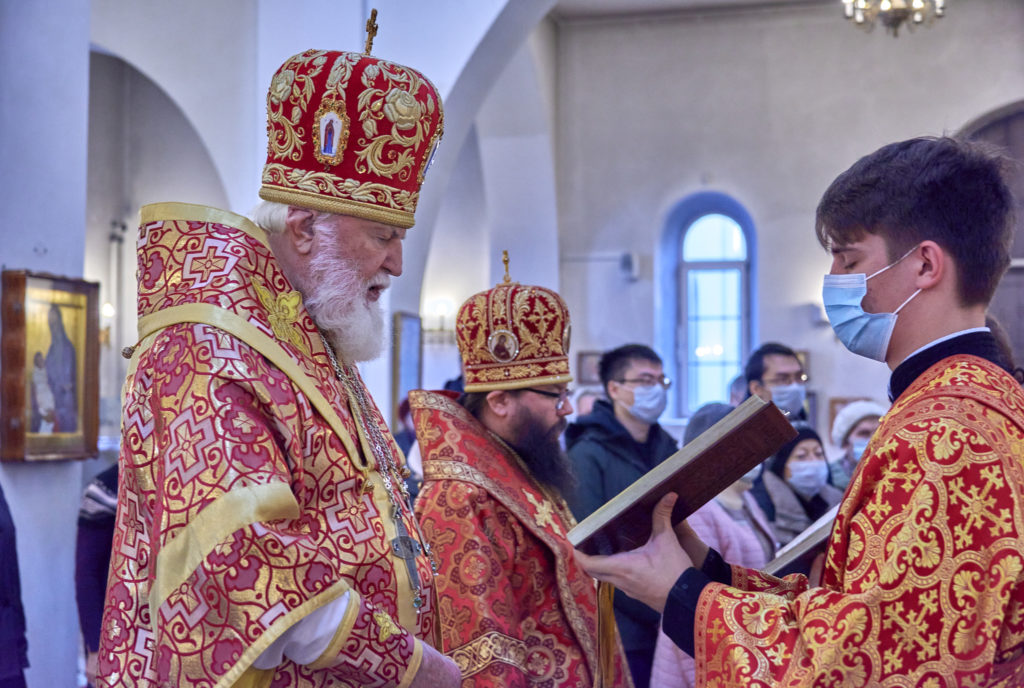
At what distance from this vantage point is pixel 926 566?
61.9 inches

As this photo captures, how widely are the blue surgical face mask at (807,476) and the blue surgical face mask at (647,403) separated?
688mm

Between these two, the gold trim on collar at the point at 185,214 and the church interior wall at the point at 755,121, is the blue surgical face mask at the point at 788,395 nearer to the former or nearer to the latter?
the gold trim on collar at the point at 185,214

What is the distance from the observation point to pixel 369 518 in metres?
2.00

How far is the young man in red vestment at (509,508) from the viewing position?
2719 mm

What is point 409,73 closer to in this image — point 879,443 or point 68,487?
point 879,443

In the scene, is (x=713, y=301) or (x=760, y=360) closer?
(x=760, y=360)

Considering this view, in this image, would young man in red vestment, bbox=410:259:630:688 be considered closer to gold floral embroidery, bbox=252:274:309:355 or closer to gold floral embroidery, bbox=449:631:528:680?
gold floral embroidery, bbox=449:631:528:680

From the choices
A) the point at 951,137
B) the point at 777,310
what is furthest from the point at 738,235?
the point at 951,137

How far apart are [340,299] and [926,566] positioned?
3.83ft

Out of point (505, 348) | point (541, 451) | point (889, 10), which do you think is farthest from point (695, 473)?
point (889, 10)

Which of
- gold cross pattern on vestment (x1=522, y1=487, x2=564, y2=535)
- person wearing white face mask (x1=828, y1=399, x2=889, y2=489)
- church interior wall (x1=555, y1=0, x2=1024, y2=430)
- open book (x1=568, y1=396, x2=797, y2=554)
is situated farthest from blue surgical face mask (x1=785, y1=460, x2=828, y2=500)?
church interior wall (x1=555, y1=0, x2=1024, y2=430)

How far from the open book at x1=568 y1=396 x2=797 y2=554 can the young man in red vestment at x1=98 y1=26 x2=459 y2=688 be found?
36 centimetres

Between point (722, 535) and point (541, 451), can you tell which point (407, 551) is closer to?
point (541, 451)

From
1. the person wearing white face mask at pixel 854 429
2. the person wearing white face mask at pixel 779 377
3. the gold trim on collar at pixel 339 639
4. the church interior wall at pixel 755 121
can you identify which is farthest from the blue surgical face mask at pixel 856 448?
the church interior wall at pixel 755 121
